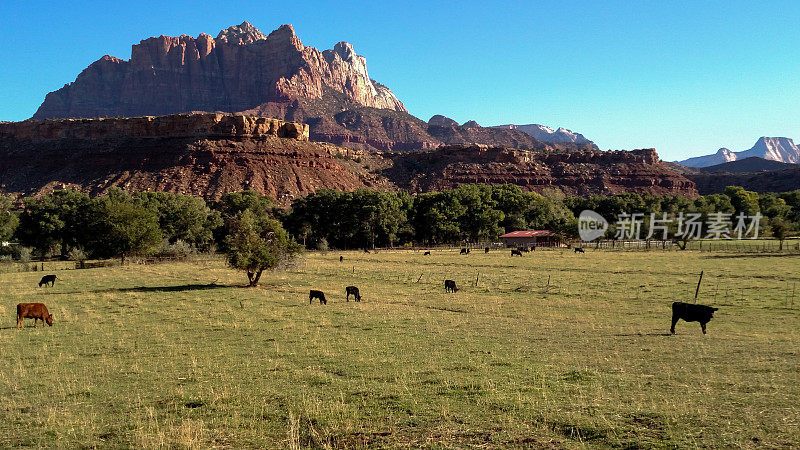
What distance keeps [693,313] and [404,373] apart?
13.6 meters

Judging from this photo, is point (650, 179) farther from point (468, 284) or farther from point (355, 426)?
point (355, 426)

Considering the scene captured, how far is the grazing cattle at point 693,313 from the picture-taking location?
19.8 m

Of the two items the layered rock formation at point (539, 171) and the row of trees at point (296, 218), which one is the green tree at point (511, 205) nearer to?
the row of trees at point (296, 218)

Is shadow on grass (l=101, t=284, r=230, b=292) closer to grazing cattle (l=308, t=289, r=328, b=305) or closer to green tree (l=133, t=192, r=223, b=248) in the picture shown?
grazing cattle (l=308, t=289, r=328, b=305)

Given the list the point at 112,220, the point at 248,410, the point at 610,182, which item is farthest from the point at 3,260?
the point at 610,182

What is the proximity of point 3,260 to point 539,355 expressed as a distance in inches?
3205

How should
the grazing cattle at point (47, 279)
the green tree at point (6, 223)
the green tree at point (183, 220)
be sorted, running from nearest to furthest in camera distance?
the grazing cattle at point (47, 279), the green tree at point (6, 223), the green tree at point (183, 220)

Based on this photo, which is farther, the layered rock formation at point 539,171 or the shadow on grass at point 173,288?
the layered rock formation at point 539,171

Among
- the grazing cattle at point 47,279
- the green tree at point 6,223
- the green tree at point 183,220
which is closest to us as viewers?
the grazing cattle at point 47,279

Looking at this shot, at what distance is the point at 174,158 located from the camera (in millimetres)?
134625

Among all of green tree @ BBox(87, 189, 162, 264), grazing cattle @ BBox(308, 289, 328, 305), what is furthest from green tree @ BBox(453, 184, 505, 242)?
grazing cattle @ BBox(308, 289, 328, 305)

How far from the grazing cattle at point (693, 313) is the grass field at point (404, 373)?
0.66 metres

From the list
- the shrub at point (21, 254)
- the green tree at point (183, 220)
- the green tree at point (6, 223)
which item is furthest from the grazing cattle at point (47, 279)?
the green tree at point (6, 223)

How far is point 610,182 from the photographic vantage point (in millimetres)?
184500
